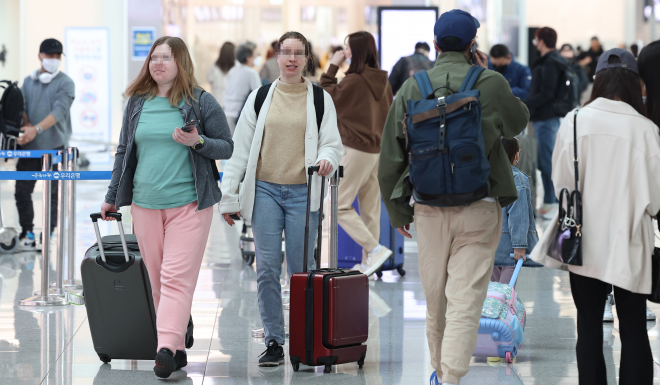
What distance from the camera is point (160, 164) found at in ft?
13.1


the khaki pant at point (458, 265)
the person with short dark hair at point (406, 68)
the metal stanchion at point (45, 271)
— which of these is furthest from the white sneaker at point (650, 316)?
the metal stanchion at point (45, 271)

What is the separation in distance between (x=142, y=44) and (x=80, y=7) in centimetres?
125

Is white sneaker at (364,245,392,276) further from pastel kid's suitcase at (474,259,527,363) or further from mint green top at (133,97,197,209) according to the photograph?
mint green top at (133,97,197,209)

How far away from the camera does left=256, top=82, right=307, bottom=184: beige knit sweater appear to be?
423cm

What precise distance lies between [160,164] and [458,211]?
4.76 ft

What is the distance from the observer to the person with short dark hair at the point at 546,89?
9.60 metres

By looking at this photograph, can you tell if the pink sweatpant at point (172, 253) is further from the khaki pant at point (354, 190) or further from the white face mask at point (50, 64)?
the white face mask at point (50, 64)

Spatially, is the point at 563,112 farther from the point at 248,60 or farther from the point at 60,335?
the point at 60,335

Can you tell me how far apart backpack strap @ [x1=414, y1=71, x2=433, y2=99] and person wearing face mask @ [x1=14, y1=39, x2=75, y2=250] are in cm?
516

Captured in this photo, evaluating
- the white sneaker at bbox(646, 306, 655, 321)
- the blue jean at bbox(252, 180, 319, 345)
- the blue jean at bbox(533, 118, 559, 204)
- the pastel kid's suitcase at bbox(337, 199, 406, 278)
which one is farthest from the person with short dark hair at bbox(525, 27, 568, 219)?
the blue jean at bbox(252, 180, 319, 345)

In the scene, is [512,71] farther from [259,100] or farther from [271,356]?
[271,356]

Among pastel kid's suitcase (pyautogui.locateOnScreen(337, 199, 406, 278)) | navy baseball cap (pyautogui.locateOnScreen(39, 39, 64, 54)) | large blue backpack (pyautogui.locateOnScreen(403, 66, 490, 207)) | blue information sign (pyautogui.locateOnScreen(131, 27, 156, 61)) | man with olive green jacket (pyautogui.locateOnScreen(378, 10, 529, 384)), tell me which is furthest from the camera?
blue information sign (pyautogui.locateOnScreen(131, 27, 156, 61))

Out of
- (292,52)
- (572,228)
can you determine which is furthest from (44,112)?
(572,228)

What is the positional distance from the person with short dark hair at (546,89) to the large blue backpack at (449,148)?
6.36 meters
